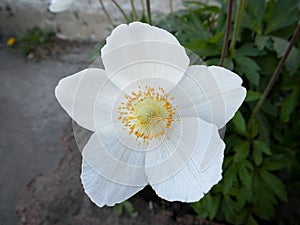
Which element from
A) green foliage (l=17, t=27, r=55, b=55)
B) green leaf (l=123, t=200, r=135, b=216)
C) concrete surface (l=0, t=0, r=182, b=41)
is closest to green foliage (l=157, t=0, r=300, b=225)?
green leaf (l=123, t=200, r=135, b=216)

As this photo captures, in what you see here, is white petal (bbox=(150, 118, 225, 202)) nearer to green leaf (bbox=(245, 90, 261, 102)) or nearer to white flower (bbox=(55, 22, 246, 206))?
white flower (bbox=(55, 22, 246, 206))

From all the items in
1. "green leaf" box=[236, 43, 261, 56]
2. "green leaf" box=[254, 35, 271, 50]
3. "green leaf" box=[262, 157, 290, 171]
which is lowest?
"green leaf" box=[262, 157, 290, 171]

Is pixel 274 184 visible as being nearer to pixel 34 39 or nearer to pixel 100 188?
pixel 100 188

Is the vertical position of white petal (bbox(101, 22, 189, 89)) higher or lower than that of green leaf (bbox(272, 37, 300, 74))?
higher

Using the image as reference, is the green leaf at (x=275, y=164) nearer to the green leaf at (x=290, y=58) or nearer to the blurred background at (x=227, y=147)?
the blurred background at (x=227, y=147)

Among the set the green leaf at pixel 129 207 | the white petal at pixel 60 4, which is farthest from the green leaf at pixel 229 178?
the white petal at pixel 60 4

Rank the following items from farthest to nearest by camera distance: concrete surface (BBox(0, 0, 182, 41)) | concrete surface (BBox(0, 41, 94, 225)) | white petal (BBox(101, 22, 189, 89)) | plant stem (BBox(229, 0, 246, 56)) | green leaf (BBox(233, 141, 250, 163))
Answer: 1. concrete surface (BBox(0, 0, 182, 41))
2. concrete surface (BBox(0, 41, 94, 225))
3. green leaf (BBox(233, 141, 250, 163))
4. plant stem (BBox(229, 0, 246, 56))
5. white petal (BBox(101, 22, 189, 89))

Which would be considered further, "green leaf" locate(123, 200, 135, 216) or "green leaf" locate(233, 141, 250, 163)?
"green leaf" locate(123, 200, 135, 216)

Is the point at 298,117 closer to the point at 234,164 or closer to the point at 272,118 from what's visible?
the point at 272,118
